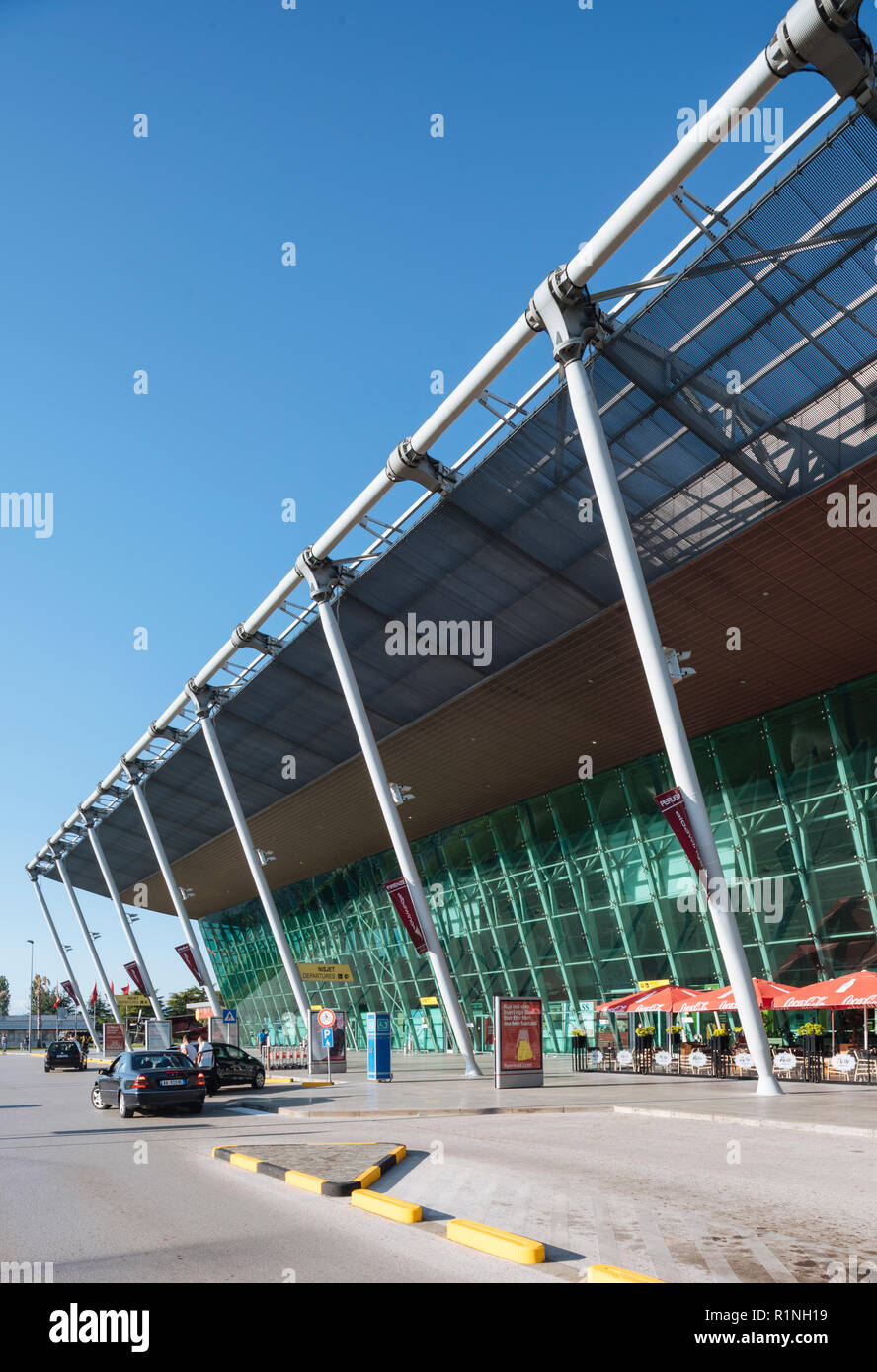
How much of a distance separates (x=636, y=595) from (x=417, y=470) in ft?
24.2

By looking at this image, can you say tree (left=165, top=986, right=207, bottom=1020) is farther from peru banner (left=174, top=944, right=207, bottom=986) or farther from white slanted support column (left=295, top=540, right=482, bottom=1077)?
white slanted support column (left=295, top=540, right=482, bottom=1077)

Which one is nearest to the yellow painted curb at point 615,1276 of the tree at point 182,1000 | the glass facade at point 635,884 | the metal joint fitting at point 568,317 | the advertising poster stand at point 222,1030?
the metal joint fitting at point 568,317

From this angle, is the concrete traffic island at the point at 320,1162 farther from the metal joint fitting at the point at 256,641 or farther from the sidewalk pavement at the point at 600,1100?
the metal joint fitting at the point at 256,641

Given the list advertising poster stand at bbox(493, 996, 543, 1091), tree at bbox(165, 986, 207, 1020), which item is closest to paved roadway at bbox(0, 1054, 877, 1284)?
advertising poster stand at bbox(493, 996, 543, 1091)

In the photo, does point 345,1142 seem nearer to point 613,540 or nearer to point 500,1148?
point 500,1148

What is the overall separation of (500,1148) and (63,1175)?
198 inches

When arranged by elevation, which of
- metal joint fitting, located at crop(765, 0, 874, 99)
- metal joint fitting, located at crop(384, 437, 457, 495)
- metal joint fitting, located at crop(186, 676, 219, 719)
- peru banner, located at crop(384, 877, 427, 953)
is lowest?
peru banner, located at crop(384, 877, 427, 953)

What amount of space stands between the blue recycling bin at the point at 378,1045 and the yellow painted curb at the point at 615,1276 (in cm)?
2355

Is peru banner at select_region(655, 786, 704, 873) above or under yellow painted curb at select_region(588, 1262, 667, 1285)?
above

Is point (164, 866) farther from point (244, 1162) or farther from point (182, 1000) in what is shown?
point (182, 1000)

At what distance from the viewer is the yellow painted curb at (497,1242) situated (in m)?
6.36

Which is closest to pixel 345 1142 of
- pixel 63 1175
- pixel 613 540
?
pixel 63 1175

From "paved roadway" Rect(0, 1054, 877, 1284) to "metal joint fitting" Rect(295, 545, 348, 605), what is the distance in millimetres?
16368

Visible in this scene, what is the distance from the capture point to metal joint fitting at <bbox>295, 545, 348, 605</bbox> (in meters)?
29.2
